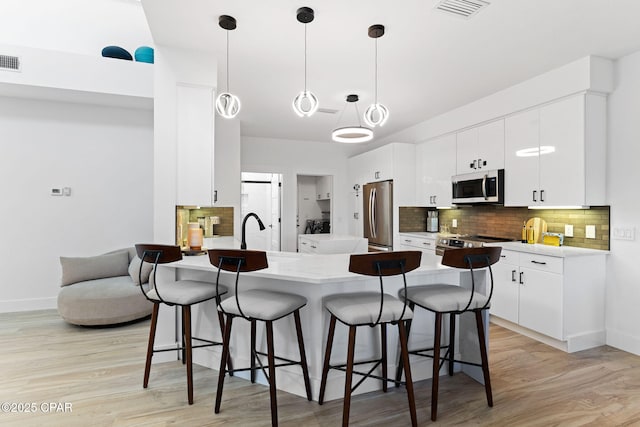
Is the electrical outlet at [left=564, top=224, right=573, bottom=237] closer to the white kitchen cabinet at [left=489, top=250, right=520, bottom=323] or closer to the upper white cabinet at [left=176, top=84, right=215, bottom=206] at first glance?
the white kitchen cabinet at [left=489, top=250, right=520, bottom=323]

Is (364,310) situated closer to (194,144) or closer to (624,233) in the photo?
(194,144)

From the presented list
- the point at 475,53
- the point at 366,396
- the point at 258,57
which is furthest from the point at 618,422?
the point at 258,57

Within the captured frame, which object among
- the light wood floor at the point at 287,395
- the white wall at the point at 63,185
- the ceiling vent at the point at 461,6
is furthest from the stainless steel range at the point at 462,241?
the white wall at the point at 63,185

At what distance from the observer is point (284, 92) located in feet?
13.5

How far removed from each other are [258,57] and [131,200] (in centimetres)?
281

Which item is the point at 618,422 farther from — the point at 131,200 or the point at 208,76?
the point at 131,200

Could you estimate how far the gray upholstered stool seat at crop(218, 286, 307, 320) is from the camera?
193 centimetres

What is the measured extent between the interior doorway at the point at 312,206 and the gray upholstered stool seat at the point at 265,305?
531 cm

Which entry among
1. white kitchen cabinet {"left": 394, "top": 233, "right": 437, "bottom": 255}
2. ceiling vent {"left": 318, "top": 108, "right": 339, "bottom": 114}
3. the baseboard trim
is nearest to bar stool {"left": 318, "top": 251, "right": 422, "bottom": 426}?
white kitchen cabinet {"left": 394, "top": 233, "right": 437, "bottom": 255}

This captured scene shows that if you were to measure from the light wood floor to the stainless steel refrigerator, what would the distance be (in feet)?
8.82

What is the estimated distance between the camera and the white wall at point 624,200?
3.04 m

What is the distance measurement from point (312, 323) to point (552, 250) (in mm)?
2489

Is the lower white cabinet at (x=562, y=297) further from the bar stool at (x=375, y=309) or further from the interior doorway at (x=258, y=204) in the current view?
the interior doorway at (x=258, y=204)

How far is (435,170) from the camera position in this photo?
16.6ft
